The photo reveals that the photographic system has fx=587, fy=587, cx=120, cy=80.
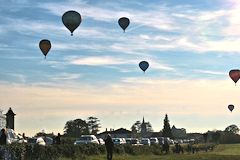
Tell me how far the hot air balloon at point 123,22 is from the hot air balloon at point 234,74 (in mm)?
14910

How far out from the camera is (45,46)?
52.8 metres

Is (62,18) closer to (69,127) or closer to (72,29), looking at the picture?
(72,29)

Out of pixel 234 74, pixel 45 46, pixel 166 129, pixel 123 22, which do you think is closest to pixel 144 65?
pixel 123 22

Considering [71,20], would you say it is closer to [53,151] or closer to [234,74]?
[53,151]

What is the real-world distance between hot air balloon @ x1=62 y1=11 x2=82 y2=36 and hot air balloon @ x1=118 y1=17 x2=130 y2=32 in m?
8.91

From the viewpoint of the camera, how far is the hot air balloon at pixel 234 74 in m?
65.9

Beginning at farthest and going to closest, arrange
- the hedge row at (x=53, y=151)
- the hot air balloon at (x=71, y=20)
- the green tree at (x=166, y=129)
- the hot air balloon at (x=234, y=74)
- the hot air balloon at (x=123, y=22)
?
the green tree at (x=166, y=129), the hot air balloon at (x=234, y=74), the hot air balloon at (x=123, y=22), the hot air balloon at (x=71, y=20), the hedge row at (x=53, y=151)

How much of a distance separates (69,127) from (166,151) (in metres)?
119

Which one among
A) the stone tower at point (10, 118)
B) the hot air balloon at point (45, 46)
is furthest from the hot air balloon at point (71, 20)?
the stone tower at point (10, 118)

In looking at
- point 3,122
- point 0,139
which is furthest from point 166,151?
point 3,122

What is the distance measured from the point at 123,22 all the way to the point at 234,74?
15797 mm

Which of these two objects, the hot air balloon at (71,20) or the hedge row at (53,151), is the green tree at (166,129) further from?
the hot air balloon at (71,20)

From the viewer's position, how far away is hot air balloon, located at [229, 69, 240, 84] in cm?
6594

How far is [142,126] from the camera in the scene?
198m
